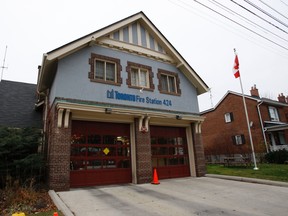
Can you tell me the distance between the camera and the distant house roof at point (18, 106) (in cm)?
1341

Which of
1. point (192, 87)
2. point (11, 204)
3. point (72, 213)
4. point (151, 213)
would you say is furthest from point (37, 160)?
point (192, 87)

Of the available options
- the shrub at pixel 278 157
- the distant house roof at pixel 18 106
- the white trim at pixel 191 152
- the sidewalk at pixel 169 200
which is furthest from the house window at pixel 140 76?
the shrub at pixel 278 157

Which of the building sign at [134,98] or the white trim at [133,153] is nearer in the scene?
the white trim at [133,153]

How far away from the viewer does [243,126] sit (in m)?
26.7

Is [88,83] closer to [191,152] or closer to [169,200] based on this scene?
[169,200]

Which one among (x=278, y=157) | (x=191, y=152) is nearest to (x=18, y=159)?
(x=191, y=152)

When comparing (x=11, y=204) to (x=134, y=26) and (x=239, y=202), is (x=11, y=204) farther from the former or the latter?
(x=134, y=26)

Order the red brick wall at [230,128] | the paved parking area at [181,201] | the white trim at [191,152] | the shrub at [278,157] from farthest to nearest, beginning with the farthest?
the red brick wall at [230,128] < the shrub at [278,157] < the white trim at [191,152] < the paved parking area at [181,201]

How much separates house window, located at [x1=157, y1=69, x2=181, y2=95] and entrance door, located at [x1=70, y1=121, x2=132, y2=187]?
13.1 ft

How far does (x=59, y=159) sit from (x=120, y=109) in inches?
149

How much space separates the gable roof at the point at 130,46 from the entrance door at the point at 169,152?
433 cm

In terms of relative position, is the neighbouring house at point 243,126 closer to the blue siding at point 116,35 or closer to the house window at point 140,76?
the house window at point 140,76

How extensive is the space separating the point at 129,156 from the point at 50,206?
547 centimetres

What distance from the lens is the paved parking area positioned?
617 centimetres
